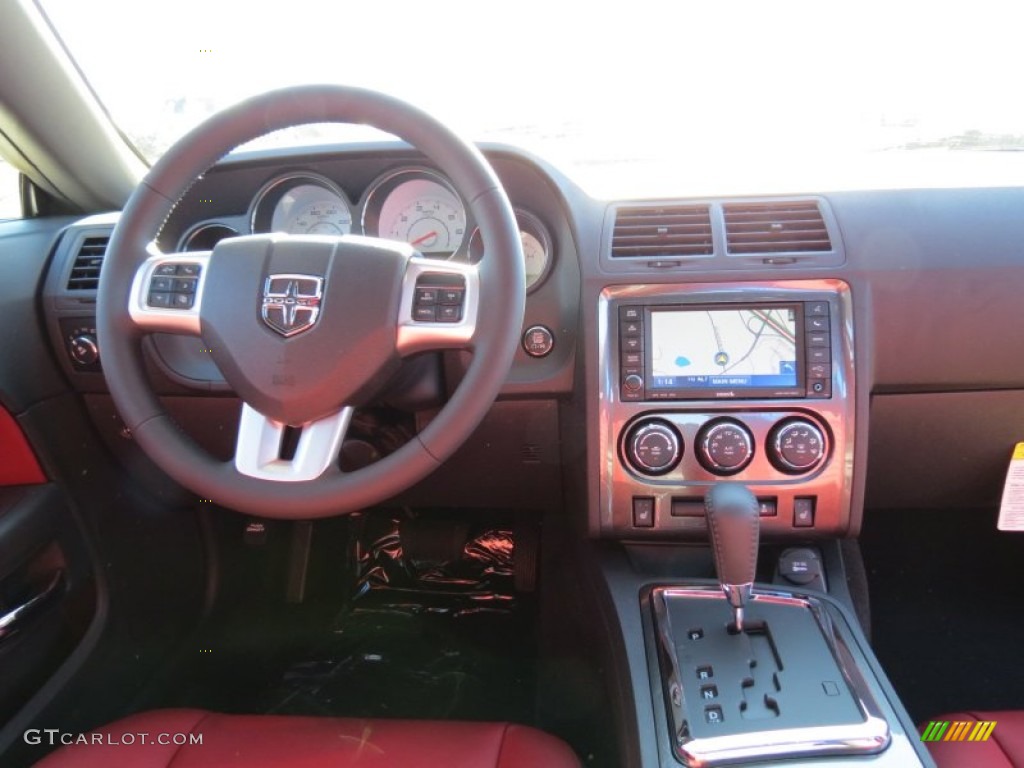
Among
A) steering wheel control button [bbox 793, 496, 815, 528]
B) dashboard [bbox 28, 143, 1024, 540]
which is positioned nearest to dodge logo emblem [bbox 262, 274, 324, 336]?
dashboard [bbox 28, 143, 1024, 540]

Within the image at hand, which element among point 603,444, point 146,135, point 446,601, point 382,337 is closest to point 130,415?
point 382,337

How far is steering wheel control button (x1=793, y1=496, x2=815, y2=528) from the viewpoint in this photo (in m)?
1.56

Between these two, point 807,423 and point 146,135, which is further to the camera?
point 146,135

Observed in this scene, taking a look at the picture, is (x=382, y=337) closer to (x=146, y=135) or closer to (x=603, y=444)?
(x=603, y=444)

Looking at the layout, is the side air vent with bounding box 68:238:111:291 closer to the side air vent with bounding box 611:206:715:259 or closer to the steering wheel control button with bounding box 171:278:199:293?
the steering wheel control button with bounding box 171:278:199:293

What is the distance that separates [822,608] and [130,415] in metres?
1.15

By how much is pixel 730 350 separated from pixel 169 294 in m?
0.94

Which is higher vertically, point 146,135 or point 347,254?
point 146,135

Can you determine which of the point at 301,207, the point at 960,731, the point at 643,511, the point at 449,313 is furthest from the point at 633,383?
the point at 301,207

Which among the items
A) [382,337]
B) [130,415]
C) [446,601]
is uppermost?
[382,337]

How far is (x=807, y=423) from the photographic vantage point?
60.6 inches

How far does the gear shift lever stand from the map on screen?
0.25 metres

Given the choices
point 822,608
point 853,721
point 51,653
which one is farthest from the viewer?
point 51,653

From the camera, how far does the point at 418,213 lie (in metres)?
1.82
